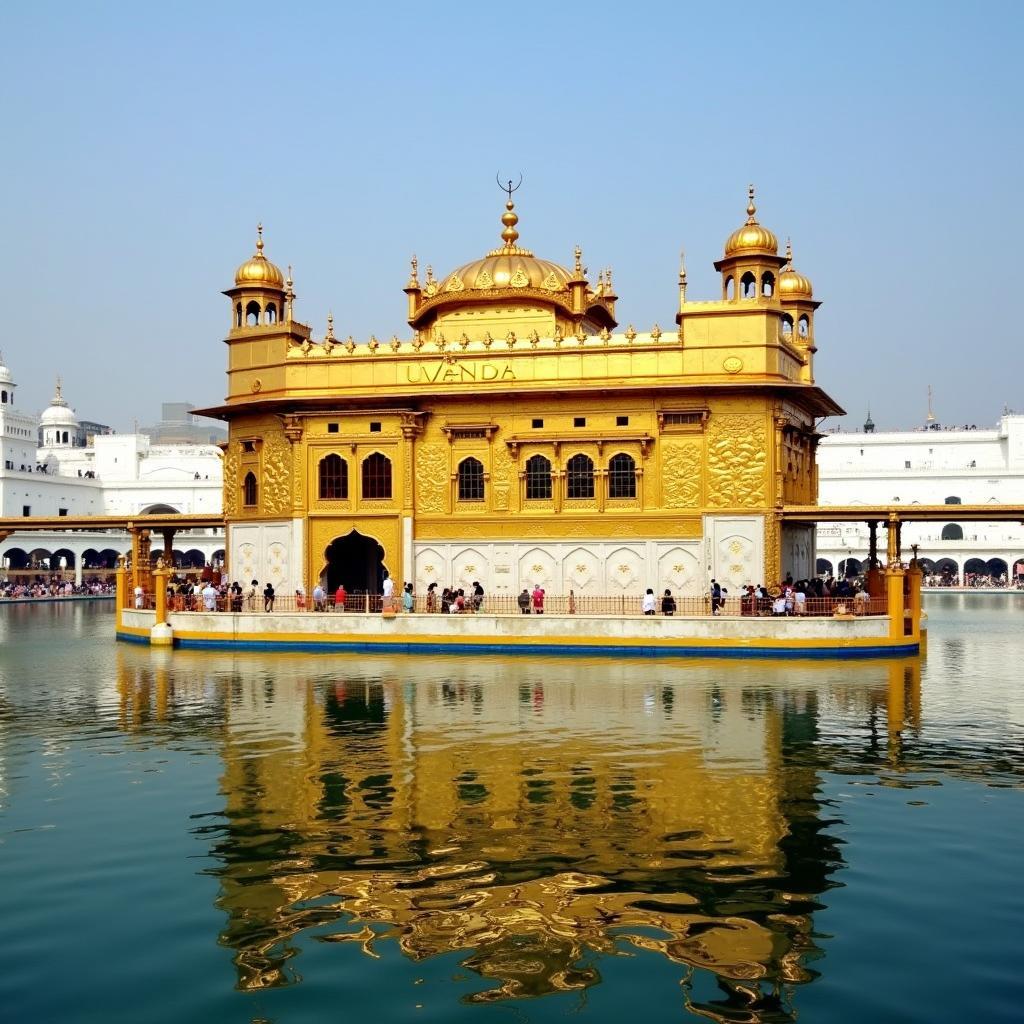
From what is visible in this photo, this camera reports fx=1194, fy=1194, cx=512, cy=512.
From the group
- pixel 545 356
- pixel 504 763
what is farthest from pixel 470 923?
pixel 545 356

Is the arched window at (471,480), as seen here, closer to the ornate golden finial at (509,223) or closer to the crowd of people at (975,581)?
the ornate golden finial at (509,223)

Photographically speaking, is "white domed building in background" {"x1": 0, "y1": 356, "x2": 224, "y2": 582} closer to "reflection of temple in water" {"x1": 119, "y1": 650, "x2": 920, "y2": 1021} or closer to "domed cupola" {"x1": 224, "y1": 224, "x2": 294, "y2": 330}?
"domed cupola" {"x1": 224, "y1": 224, "x2": 294, "y2": 330}

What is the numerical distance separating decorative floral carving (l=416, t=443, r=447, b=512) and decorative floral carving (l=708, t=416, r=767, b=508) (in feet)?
24.1

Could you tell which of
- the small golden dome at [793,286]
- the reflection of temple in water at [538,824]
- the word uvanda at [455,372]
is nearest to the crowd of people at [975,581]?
the small golden dome at [793,286]

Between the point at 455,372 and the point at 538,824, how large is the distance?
884 inches

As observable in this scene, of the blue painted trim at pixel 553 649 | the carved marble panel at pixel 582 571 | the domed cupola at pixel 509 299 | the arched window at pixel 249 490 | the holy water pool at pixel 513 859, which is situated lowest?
the holy water pool at pixel 513 859

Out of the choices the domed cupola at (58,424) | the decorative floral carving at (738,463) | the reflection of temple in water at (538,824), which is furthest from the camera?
the domed cupola at (58,424)

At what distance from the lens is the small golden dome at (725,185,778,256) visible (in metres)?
31.8

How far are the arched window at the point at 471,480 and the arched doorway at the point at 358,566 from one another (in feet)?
14.5

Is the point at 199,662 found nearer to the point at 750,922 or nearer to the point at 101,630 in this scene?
the point at 101,630

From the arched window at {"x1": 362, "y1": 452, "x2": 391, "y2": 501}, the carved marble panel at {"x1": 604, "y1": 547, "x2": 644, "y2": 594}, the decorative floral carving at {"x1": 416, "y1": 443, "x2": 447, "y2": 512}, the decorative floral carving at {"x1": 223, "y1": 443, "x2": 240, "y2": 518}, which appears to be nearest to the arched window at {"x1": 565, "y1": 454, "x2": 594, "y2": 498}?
the carved marble panel at {"x1": 604, "y1": 547, "x2": 644, "y2": 594}

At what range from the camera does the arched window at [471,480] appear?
3281 cm

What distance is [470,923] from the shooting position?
29.2ft

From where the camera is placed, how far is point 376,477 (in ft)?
110
